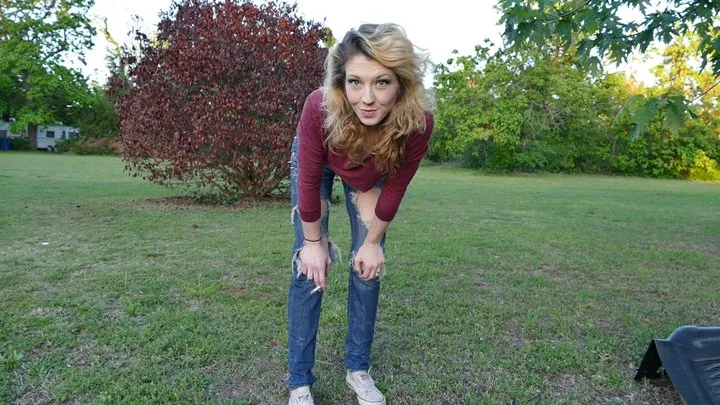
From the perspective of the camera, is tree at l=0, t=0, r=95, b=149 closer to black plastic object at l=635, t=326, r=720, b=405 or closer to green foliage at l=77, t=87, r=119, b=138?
green foliage at l=77, t=87, r=119, b=138

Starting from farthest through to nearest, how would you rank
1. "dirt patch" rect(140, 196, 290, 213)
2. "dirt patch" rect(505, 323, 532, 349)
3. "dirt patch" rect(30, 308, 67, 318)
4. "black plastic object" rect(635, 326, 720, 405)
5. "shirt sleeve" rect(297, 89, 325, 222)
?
"dirt patch" rect(140, 196, 290, 213)
"dirt patch" rect(30, 308, 67, 318)
"dirt patch" rect(505, 323, 532, 349)
"black plastic object" rect(635, 326, 720, 405)
"shirt sleeve" rect(297, 89, 325, 222)

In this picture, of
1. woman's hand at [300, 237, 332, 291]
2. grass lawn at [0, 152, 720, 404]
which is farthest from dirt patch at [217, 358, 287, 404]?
woman's hand at [300, 237, 332, 291]

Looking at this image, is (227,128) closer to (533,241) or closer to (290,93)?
(290,93)

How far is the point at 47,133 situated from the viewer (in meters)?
40.8

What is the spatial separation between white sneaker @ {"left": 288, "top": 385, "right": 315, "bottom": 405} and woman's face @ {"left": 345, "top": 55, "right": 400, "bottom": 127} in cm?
116

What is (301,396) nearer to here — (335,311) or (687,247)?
(335,311)

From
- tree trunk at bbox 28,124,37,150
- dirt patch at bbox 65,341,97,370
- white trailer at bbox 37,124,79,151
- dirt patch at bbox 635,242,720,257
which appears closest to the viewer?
dirt patch at bbox 65,341,97,370

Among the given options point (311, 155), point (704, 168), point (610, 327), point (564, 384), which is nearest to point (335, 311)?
point (564, 384)

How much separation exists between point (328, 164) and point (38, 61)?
40491 mm

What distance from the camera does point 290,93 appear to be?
8125 mm

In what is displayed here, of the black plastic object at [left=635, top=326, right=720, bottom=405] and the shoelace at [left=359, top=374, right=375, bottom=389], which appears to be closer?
the black plastic object at [left=635, top=326, right=720, bottom=405]

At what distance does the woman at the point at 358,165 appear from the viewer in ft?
6.11

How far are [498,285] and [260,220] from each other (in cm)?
414

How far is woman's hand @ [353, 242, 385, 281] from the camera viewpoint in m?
2.20
